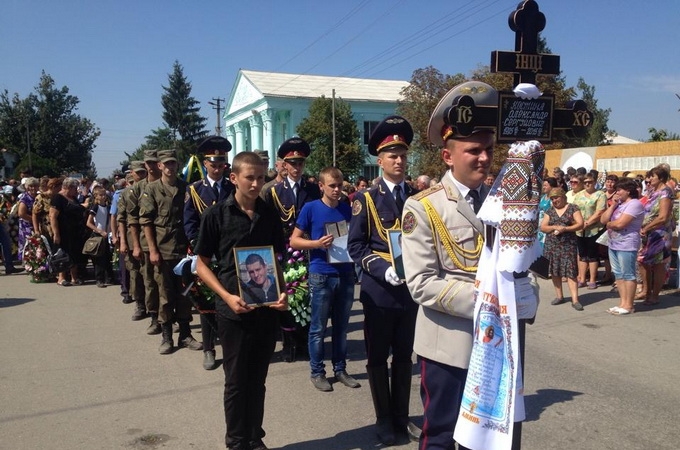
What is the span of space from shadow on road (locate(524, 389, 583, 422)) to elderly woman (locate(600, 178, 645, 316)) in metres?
3.65

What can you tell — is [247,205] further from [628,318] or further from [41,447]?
[628,318]

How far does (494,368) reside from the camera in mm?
2438

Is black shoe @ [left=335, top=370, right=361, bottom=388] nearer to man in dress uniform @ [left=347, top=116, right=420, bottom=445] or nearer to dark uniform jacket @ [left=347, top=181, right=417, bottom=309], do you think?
man in dress uniform @ [left=347, top=116, right=420, bottom=445]

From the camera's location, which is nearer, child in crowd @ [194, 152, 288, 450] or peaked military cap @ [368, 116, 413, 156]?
child in crowd @ [194, 152, 288, 450]

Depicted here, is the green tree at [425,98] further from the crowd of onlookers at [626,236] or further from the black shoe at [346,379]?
the black shoe at [346,379]

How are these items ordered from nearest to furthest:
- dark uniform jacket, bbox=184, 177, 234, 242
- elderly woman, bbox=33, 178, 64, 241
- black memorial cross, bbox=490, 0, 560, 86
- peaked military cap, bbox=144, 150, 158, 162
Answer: black memorial cross, bbox=490, 0, 560, 86 → dark uniform jacket, bbox=184, 177, 234, 242 → peaked military cap, bbox=144, 150, 158, 162 → elderly woman, bbox=33, 178, 64, 241

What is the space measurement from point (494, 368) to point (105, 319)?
23.4ft

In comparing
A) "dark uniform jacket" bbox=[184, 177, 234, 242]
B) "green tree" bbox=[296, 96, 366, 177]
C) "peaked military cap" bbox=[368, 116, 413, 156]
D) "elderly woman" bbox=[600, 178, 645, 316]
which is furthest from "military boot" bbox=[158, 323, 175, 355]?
"green tree" bbox=[296, 96, 366, 177]

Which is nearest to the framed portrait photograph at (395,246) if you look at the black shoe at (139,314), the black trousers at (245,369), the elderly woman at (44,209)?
the black trousers at (245,369)

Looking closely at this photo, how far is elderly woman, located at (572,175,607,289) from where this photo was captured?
995 centimetres

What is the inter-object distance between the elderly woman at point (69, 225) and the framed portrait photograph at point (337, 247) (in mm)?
7861

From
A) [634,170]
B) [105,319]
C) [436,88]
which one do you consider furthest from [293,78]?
[105,319]

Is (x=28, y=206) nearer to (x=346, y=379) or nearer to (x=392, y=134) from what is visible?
(x=346, y=379)

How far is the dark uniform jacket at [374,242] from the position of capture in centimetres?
415
